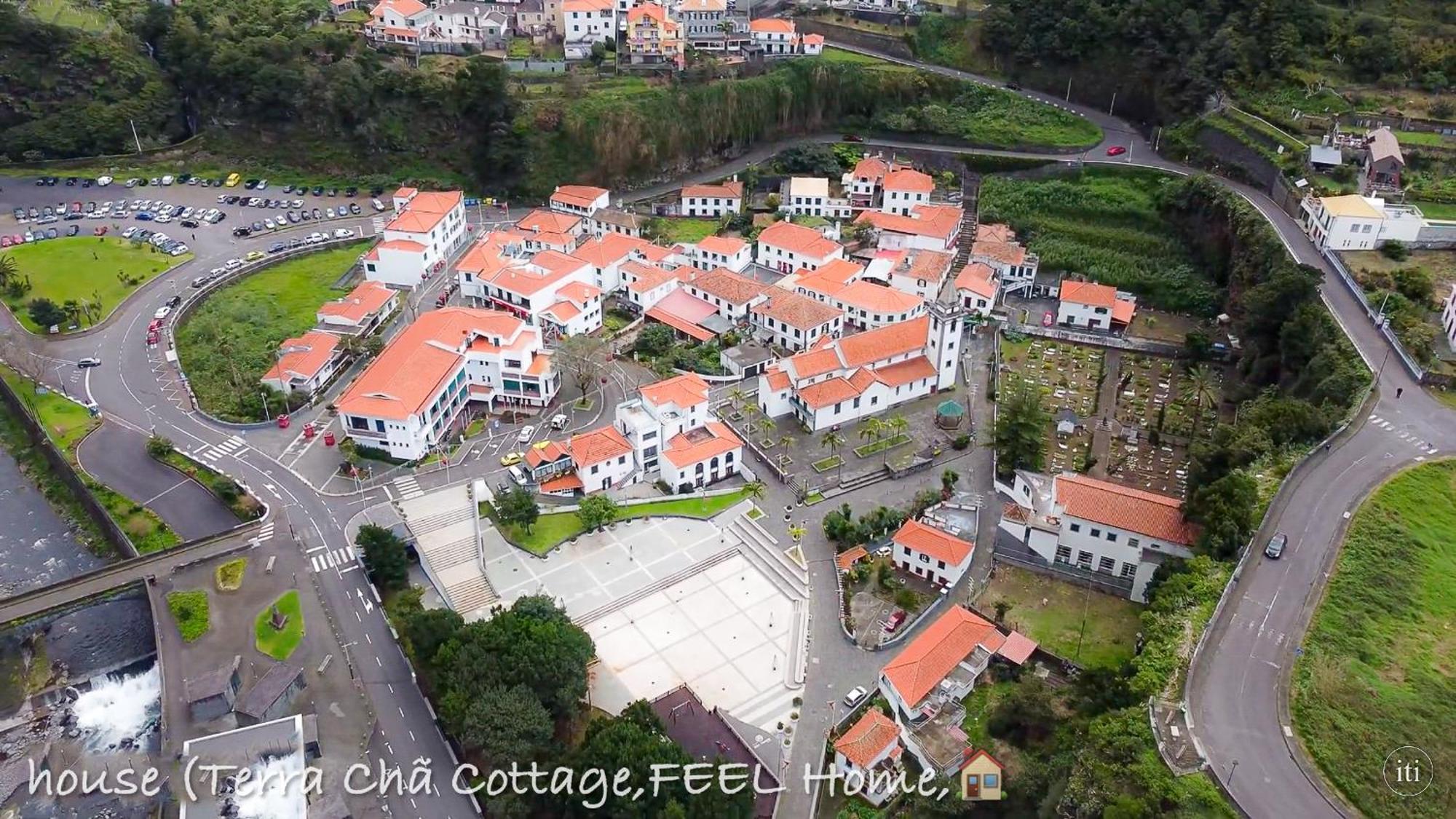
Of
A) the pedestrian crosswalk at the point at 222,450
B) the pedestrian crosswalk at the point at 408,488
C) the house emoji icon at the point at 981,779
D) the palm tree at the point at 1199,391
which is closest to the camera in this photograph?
the house emoji icon at the point at 981,779

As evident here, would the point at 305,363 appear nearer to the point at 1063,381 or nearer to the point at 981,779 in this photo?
the point at 981,779

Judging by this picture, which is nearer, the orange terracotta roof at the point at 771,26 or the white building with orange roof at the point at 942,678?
the white building with orange roof at the point at 942,678

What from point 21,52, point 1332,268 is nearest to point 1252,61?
point 1332,268

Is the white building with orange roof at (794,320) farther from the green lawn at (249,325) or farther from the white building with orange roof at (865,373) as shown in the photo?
the green lawn at (249,325)

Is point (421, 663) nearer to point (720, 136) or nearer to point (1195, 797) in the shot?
point (1195, 797)

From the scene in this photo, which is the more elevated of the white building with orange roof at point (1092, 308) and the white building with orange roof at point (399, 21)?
the white building with orange roof at point (399, 21)

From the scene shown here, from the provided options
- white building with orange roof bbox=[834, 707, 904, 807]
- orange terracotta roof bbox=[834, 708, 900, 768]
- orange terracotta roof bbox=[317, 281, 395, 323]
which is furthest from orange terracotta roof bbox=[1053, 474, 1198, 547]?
orange terracotta roof bbox=[317, 281, 395, 323]

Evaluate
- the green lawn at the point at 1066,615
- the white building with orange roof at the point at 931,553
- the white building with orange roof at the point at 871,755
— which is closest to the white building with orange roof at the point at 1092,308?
the white building with orange roof at the point at 931,553
